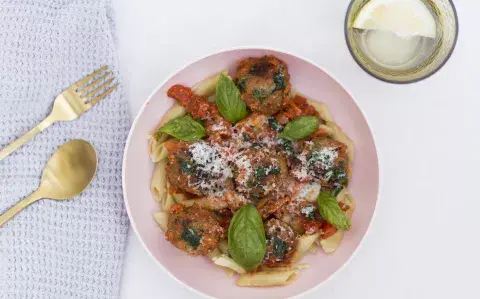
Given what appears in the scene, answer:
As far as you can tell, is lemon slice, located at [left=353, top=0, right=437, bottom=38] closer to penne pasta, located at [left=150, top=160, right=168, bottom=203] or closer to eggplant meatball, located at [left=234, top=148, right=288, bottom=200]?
eggplant meatball, located at [left=234, top=148, right=288, bottom=200]

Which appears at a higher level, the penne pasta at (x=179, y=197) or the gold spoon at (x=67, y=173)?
the penne pasta at (x=179, y=197)

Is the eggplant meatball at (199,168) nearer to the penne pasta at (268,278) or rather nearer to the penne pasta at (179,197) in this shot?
the penne pasta at (179,197)

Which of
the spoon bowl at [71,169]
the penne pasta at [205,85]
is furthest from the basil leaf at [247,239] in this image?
the spoon bowl at [71,169]

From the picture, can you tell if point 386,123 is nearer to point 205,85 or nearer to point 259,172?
point 259,172

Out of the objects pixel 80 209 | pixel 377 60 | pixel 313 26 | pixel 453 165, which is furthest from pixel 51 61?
pixel 453 165

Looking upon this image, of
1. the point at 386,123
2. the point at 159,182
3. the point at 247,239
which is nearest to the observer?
the point at 247,239

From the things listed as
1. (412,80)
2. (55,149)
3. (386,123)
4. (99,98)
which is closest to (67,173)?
(55,149)
